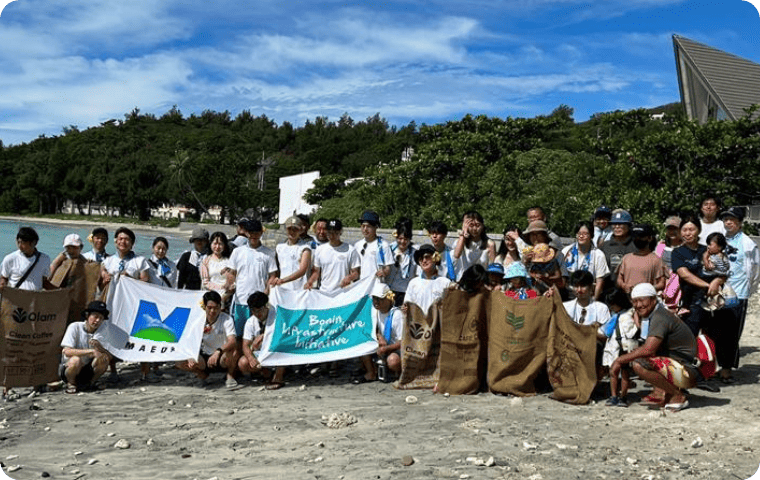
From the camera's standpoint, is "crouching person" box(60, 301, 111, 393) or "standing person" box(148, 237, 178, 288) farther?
"standing person" box(148, 237, 178, 288)

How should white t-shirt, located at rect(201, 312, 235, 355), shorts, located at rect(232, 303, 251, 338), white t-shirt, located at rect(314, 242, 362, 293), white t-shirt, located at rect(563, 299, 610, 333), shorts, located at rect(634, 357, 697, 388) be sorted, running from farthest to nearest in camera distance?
white t-shirt, located at rect(314, 242, 362, 293) → shorts, located at rect(232, 303, 251, 338) → white t-shirt, located at rect(201, 312, 235, 355) → white t-shirt, located at rect(563, 299, 610, 333) → shorts, located at rect(634, 357, 697, 388)

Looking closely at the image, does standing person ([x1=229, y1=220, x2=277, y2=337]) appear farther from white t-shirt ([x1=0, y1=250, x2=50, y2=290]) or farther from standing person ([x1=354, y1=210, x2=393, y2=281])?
white t-shirt ([x1=0, y1=250, x2=50, y2=290])

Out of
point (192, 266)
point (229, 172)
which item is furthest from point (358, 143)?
point (192, 266)

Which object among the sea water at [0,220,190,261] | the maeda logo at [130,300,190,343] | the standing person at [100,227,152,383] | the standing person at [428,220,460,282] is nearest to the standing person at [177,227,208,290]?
the standing person at [100,227,152,383]

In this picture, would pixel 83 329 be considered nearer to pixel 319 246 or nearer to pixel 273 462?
pixel 319 246

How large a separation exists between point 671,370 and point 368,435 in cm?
270

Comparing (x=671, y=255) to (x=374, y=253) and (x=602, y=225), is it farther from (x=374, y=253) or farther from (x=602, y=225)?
(x=374, y=253)

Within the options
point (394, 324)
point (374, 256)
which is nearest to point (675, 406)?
point (394, 324)

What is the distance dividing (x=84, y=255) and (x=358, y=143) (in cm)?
9488

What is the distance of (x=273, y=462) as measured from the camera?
215 inches

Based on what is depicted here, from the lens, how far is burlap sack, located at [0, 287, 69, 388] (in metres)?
7.65

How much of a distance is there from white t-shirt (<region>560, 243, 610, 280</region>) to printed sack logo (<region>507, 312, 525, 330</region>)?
90 centimetres

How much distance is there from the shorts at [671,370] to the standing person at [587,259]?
3.74ft

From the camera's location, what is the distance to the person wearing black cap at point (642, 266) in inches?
284
